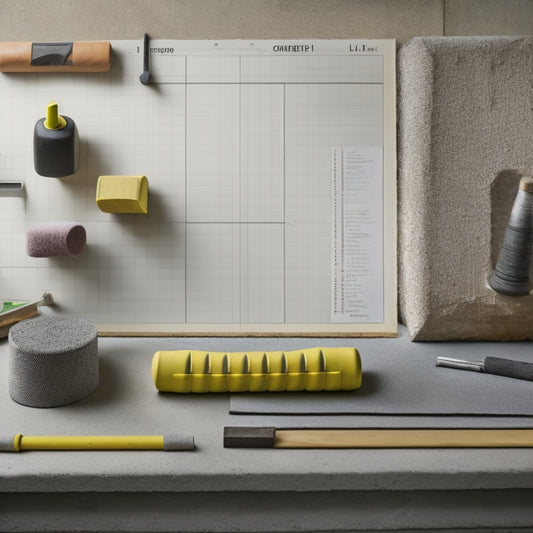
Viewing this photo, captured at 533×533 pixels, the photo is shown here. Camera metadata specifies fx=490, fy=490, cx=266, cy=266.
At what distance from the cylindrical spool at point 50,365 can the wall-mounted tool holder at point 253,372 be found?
3.7 inches

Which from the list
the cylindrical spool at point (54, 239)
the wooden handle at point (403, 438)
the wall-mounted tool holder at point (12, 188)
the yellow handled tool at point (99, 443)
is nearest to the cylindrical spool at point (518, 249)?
the wooden handle at point (403, 438)

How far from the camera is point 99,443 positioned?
555 mm

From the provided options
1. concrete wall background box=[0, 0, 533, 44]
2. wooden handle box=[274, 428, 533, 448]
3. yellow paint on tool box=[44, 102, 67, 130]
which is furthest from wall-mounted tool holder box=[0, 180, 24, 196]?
wooden handle box=[274, 428, 533, 448]

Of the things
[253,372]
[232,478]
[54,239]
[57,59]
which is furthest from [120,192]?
[232,478]

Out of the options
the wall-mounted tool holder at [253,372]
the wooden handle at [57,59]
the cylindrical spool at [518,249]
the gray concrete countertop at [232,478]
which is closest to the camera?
the gray concrete countertop at [232,478]

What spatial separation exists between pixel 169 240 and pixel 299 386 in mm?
373

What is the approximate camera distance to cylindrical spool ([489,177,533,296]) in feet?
2.48

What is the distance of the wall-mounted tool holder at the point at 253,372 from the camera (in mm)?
649

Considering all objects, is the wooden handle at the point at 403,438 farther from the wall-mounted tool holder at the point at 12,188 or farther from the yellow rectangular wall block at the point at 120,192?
the wall-mounted tool holder at the point at 12,188

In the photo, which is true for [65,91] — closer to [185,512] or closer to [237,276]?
[237,276]

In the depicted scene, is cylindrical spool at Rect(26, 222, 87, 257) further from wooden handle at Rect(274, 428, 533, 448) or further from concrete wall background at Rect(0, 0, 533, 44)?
wooden handle at Rect(274, 428, 533, 448)

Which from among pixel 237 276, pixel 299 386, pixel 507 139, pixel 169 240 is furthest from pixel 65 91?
pixel 507 139

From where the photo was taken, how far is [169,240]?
0.88 metres

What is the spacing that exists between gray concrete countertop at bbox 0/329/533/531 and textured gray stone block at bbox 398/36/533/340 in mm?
306
